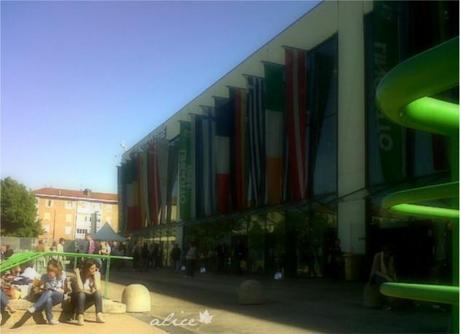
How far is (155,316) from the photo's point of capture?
11.3 m

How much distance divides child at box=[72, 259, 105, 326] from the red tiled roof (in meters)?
107

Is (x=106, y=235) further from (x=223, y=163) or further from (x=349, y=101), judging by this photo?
(x=349, y=101)

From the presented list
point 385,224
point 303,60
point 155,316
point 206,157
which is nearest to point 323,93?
point 303,60

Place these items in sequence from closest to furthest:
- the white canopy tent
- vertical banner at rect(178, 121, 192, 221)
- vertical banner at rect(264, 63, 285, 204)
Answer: vertical banner at rect(264, 63, 285, 204) < the white canopy tent < vertical banner at rect(178, 121, 192, 221)

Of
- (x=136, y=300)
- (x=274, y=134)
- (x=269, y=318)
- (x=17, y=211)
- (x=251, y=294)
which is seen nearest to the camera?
(x=269, y=318)

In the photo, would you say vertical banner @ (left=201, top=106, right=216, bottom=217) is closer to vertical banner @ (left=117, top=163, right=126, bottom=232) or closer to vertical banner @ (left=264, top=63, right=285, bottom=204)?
vertical banner @ (left=264, top=63, right=285, bottom=204)

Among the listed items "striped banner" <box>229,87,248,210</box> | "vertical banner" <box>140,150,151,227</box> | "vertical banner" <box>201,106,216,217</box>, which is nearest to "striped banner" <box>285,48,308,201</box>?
"striped banner" <box>229,87,248,210</box>

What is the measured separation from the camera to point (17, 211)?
6725cm

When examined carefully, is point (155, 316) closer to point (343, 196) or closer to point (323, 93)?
point (343, 196)

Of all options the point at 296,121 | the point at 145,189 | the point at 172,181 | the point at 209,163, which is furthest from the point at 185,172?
the point at 296,121

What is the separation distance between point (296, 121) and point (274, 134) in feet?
6.03

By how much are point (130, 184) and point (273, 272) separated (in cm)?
2400

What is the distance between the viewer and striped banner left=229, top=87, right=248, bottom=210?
90.5 ft

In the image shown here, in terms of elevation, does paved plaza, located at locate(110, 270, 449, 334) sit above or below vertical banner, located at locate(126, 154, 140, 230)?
below
